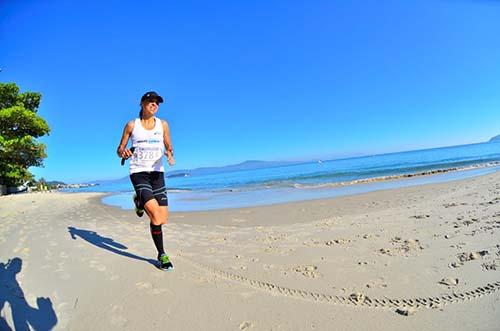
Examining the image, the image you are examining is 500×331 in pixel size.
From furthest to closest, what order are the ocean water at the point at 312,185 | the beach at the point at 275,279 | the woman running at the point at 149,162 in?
the ocean water at the point at 312,185 < the woman running at the point at 149,162 < the beach at the point at 275,279

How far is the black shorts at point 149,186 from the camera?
3967 millimetres

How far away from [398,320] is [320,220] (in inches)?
180

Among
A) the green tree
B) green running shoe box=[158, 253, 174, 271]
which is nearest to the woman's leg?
green running shoe box=[158, 253, 174, 271]

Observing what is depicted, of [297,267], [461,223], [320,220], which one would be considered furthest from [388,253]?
[320,220]

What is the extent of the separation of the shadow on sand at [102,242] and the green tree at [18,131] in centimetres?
2016

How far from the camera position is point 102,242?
5.73 metres

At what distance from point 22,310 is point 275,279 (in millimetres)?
2509

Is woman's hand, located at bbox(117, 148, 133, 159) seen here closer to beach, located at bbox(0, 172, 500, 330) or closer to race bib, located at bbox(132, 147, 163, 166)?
race bib, located at bbox(132, 147, 163, 166)

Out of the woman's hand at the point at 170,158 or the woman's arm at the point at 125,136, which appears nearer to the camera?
the woman's arm at the point at 125,136

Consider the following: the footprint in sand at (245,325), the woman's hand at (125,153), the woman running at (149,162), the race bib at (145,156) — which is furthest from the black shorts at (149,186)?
the footprint in sand at (245,325)

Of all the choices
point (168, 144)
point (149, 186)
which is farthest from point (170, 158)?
point (149, 186)

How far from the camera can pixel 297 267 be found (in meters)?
3.68

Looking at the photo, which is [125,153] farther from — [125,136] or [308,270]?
[308,270]

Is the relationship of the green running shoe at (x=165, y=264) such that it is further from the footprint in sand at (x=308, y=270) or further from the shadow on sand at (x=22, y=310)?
the footprint in sand at (x=308, y=270)
